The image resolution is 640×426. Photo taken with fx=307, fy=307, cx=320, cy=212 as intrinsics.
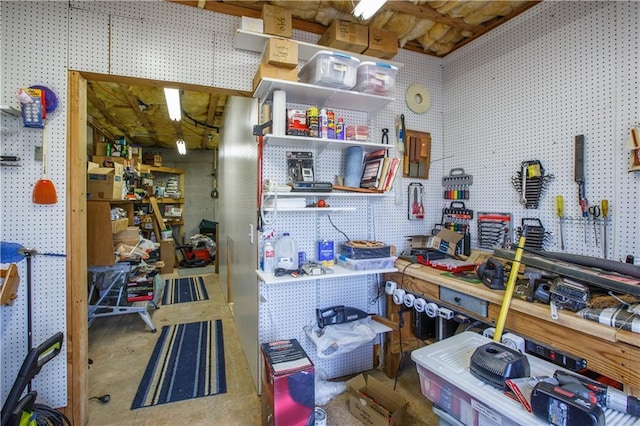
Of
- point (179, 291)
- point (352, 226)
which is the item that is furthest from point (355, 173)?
point (179, 291)

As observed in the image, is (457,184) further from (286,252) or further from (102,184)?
(102,184)

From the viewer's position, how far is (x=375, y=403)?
1.96 m

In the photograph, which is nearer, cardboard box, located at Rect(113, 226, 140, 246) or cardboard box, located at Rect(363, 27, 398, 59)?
cardboard box, located at Rect(363, 27, 398, 59)

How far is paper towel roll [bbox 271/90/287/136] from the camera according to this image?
1.98m

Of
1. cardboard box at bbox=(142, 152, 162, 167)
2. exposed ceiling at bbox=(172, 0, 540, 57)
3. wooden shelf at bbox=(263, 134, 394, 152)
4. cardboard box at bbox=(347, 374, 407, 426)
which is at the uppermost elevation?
exposed ceiling at bbox=(172, 0, 540, 57)

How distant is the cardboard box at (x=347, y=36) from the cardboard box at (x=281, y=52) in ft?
1.14

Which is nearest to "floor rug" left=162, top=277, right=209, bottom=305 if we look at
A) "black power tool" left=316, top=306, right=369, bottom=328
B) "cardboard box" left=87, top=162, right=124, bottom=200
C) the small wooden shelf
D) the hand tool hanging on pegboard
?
"cardboard box" left=87, top=162, right=124, bottom=200

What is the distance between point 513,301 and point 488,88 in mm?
1745

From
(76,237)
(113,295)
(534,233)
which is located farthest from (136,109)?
(534,233)

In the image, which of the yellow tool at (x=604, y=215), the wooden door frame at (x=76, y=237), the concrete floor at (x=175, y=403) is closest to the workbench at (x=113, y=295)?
the concrete floor at (x=175, y=403)

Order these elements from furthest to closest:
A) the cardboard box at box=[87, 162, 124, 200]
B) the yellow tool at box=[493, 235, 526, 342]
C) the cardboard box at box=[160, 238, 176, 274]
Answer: the cardboard box at box=[160, 238, 176, 274] → the cardboard box at box=[87, 162, 124, 200] → the yellow tool at box=[493, 235, 526, 342]

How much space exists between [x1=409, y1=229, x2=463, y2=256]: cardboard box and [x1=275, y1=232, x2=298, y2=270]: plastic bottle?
1055 mm

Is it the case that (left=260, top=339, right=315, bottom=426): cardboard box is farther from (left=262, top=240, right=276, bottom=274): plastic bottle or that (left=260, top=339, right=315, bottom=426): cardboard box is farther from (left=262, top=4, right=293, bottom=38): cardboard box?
(left=262, top=4, right=293, bottom=38): cardboard box

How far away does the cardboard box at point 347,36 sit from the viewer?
209cm
